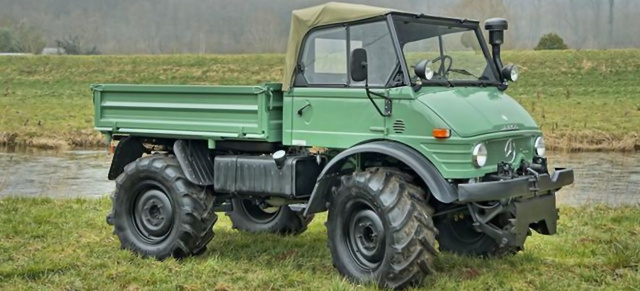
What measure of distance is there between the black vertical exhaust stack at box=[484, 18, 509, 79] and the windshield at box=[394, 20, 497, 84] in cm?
10

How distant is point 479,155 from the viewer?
271 inches

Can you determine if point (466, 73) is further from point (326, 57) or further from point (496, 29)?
point (326, 57)

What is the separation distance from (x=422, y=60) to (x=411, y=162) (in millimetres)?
1068

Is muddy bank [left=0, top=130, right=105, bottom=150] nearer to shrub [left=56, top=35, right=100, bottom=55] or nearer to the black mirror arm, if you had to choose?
the black mirror arm

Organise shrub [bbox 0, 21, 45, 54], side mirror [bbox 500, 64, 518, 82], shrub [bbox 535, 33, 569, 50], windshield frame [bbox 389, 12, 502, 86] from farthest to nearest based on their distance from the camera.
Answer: shrub [bbox 0, 21, 45, 54], shrub [bbox 535, 33, 569, 50], side mirror [bbox 500, 64, 518, 82], windshield frame [bbox 389, 12, 502, 86]

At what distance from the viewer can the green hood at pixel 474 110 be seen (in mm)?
6879

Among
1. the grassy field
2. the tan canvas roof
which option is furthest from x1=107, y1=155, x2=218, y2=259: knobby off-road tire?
the grassy field

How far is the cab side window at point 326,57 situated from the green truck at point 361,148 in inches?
0.5

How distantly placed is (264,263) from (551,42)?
143ft

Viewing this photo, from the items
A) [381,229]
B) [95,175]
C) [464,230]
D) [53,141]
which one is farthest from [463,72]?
[53,141]

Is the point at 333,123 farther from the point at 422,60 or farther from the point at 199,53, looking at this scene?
the point at 199,53

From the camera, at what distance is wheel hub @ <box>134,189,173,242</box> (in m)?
8.48

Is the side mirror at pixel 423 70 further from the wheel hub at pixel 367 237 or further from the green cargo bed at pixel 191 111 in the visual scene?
the green cargo bed at pixel 191 111

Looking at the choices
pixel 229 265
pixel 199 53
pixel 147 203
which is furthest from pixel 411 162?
pixel 199 53
